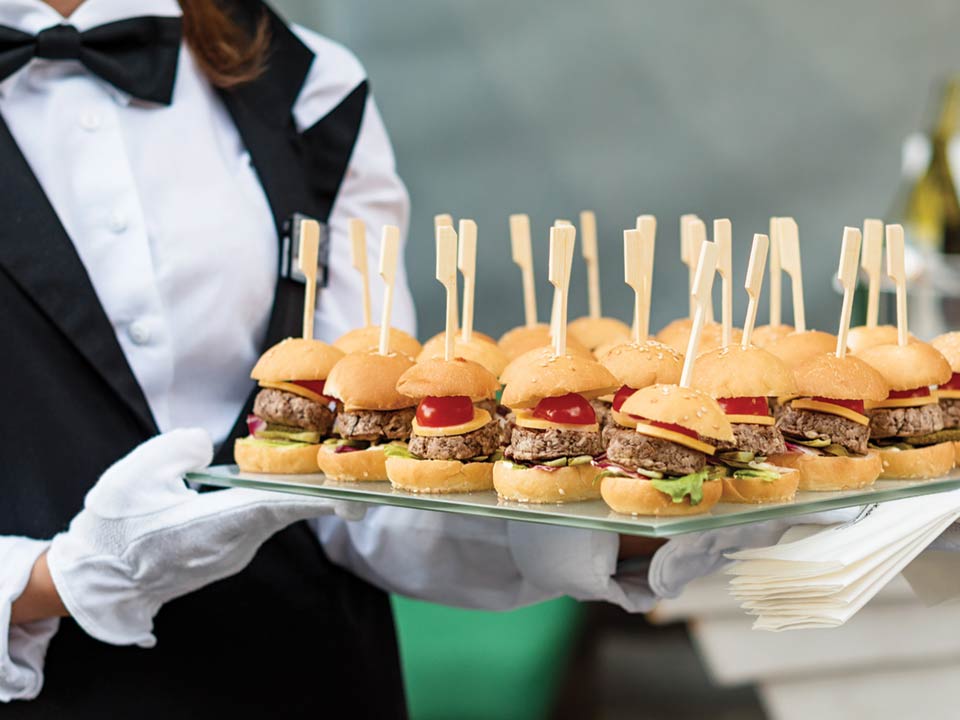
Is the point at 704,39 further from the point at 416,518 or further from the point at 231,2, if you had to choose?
the point at 416,518

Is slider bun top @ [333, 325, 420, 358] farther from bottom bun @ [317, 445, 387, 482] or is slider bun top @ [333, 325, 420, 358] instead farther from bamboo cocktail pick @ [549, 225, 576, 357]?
bamboo cocktail pick @ [549, 225, 576, 357]

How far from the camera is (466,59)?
173 inches

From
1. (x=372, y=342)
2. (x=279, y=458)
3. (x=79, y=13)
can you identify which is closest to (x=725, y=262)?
(x=372, y=342)

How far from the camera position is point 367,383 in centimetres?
182

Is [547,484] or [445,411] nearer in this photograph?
[547,484]

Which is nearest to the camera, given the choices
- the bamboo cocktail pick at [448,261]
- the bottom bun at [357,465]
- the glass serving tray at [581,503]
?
the glass serving tray at [581,503]

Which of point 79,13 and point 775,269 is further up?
point 79,13

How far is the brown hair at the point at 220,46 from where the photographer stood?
2312mm

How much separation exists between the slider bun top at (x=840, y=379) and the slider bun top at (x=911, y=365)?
0.08 feet

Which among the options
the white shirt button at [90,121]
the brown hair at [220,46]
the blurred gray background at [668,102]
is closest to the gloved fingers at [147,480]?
the white shirt button at [90,121]

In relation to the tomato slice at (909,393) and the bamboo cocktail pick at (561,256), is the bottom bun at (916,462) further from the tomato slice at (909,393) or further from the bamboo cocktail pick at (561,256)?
the bamboo cocktail pick at (561,256)

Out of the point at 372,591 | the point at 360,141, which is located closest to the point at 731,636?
→ the point at 372,591

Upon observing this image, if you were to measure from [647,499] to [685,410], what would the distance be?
0.13 meters

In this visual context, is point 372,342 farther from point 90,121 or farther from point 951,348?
point 951,348
